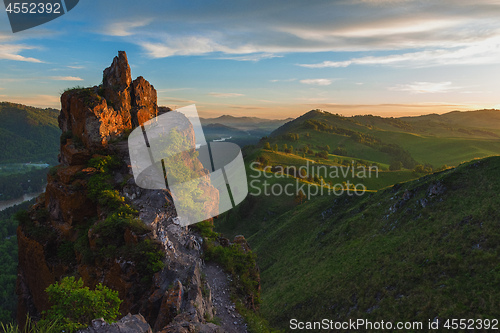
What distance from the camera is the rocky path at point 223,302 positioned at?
674 inches

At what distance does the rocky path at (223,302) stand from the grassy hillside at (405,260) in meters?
16.3

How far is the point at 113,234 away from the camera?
18.4 meters

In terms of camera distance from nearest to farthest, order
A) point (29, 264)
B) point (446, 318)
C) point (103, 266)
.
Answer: point (103, 266)
point (446, 318)
point (29, 264)

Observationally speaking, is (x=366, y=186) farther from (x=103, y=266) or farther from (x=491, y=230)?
(x=103, y=266)

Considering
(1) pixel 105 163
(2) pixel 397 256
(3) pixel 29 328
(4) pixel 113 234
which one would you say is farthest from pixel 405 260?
(1) pixel 105 163

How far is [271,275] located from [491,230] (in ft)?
117

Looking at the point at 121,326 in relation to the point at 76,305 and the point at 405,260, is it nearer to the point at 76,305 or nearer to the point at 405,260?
the point at 76,305

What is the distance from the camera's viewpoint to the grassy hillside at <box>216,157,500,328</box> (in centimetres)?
2316

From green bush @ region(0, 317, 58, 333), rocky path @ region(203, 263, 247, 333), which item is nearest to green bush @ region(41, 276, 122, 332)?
green bush @ region(0, 317, 58, 333)

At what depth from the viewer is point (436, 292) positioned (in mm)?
23625

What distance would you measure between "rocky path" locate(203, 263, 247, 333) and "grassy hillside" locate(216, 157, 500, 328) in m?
16.3

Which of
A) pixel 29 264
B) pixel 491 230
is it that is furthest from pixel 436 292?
pixel 29 264

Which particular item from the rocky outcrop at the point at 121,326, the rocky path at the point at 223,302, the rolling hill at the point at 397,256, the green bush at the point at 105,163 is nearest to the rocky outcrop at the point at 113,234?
the green bush at the point at 105,163

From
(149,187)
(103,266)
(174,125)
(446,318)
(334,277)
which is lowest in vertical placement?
(334,277)
